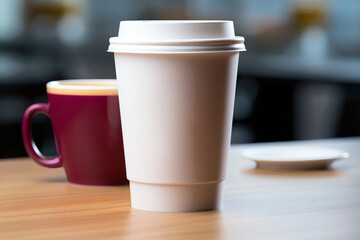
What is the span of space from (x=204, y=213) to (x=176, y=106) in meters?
0.10

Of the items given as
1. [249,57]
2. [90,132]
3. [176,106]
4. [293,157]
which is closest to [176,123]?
[176,106]

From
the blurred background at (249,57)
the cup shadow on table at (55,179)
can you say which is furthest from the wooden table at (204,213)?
the blurred background at (249,57)

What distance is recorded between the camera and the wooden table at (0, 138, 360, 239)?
1.65 feet

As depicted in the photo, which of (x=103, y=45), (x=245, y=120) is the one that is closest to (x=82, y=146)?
(x=245, y=120)

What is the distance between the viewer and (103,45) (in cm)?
399

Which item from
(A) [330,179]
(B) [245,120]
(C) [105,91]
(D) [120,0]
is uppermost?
(C) [105,91]

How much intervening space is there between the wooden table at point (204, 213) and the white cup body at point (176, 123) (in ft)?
0.07

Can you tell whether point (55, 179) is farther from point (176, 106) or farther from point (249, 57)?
point (249, 57)

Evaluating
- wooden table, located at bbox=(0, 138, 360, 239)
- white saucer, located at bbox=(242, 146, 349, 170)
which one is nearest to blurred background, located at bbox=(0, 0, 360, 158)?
white saucer, located at bbox=(242, 146, 349, 170)

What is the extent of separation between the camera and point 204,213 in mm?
566

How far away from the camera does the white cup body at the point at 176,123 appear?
548 mm

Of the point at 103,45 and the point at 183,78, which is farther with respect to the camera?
the point at 103,45

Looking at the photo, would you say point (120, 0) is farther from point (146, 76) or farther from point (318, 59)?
point (146, 76)

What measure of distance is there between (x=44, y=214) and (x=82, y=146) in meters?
0.14
